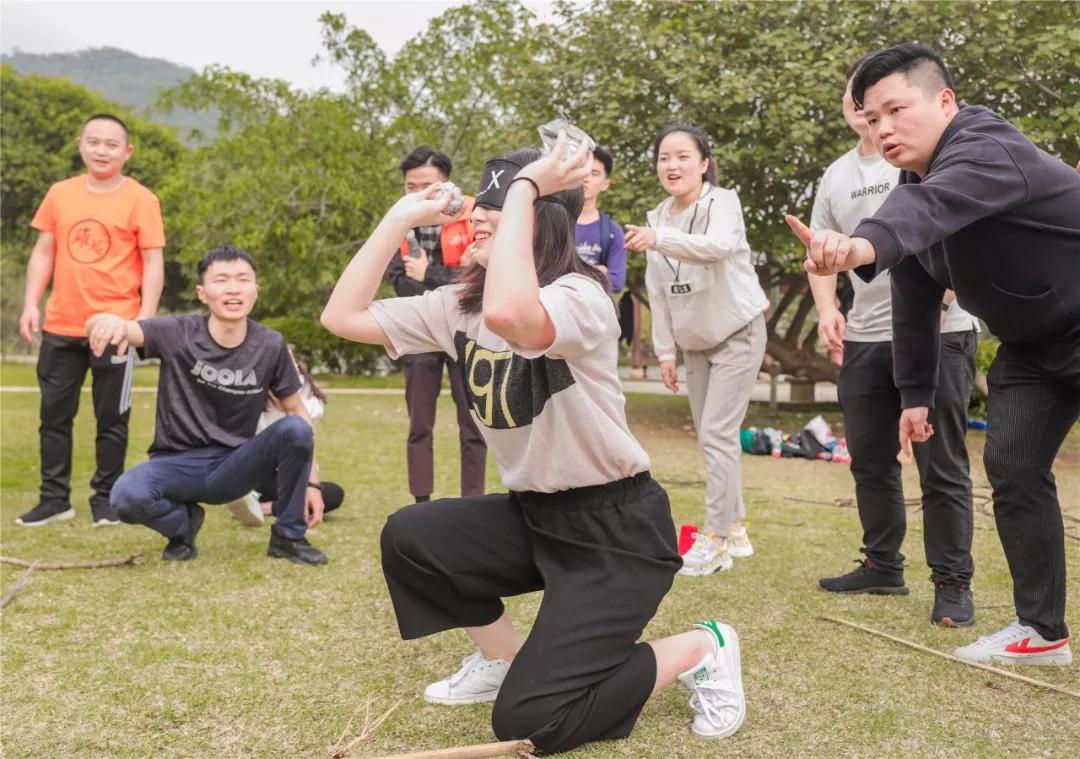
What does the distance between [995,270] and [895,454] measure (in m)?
1.40

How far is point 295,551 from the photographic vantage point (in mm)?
4570

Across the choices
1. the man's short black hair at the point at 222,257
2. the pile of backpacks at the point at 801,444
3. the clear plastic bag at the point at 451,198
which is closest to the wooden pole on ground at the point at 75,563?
the man's short black hair at the point at 222,257

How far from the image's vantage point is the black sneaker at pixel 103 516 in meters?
5.32

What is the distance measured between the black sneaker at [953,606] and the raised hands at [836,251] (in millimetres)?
2019

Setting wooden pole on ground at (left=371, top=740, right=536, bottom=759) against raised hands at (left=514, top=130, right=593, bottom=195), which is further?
raised hands at (left=514, top=130, right=593, bottom=195)

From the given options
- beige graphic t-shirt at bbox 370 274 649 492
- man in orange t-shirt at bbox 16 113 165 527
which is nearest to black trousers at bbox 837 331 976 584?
beige graphic t-shirt at bbox 370 274 649 492

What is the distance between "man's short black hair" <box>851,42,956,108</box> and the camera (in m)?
2.77

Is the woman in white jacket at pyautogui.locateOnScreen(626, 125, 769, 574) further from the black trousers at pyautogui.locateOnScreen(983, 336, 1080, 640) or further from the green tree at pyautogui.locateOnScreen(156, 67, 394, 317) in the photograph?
the green tree at pyautogui.locateOnScreen(156, 67, 394, 317)

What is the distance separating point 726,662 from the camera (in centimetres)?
279

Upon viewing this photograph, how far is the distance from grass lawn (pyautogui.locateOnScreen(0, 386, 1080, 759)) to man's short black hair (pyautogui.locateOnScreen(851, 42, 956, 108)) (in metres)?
1.78

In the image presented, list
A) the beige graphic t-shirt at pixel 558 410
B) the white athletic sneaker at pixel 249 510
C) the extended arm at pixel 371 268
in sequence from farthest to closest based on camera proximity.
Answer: the white athletic sneaker at pixel 249 510 < the extended arm at pixel 371 268 < the beige graphic t-shirt at pixel 558 410

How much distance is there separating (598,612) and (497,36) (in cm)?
1880

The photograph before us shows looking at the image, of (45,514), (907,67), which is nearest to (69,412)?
(45,514)

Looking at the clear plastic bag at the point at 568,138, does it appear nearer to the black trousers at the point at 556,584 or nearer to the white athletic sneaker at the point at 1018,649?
the black trousers at the point at 556,584
